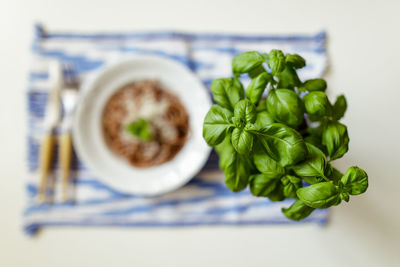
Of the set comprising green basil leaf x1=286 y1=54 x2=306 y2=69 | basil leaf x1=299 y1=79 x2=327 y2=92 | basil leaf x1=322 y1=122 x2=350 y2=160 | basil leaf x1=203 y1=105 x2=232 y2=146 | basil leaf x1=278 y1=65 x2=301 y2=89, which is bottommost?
basil leaf x1=322 y1=122 x2=350 y2=160

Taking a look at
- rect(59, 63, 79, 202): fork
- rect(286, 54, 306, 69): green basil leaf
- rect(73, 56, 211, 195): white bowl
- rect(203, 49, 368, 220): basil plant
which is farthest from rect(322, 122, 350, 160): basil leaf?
rect(59, 63, 79, 202): fork

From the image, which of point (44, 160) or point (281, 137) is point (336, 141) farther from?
point (44, 160)

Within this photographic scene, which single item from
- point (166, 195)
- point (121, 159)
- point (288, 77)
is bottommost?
point (166, 195)

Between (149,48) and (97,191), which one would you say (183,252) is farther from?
(149,48)

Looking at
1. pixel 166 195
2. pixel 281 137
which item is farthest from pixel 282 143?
pixel 166 195

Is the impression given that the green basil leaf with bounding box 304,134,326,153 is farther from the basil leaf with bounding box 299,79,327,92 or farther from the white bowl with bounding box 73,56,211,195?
the white bowl with bounding box 73,56,211,195

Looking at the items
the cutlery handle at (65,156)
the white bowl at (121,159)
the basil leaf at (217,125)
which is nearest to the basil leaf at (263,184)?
the basil leaf at (217,125)

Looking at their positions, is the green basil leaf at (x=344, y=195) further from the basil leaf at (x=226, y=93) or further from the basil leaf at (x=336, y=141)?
the basil leaf at (x=226, y=93)
